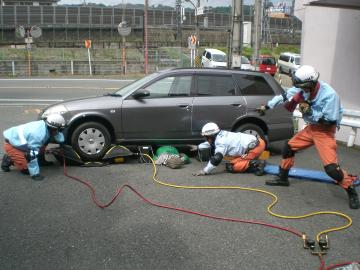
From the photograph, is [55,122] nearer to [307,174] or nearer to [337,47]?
[307,174]

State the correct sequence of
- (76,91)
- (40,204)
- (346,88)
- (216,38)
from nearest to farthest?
(40,204), (346,88), (76,91), (216,38)

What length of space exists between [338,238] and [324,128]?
1.71 metres

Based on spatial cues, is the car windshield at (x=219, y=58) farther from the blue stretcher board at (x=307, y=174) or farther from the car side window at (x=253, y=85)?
the blue stretcher board at (x=307, y=174)

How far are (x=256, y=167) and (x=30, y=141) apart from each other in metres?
3.55

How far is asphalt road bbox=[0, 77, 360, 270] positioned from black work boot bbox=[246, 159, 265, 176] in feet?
0.43

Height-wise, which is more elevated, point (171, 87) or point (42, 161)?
point (171, 87)

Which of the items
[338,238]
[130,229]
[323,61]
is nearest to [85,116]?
[130,229]

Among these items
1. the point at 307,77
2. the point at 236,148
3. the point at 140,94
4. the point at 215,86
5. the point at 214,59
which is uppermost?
the point at 307,77

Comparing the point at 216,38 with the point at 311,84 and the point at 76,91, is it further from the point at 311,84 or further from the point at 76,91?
the point at 311,84

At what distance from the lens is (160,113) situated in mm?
7918

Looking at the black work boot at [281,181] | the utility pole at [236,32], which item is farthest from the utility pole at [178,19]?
the black work boot at [281,181]

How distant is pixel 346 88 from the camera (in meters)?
10.9

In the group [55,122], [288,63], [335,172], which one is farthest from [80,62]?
[335,172]

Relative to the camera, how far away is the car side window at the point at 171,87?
317 inches
